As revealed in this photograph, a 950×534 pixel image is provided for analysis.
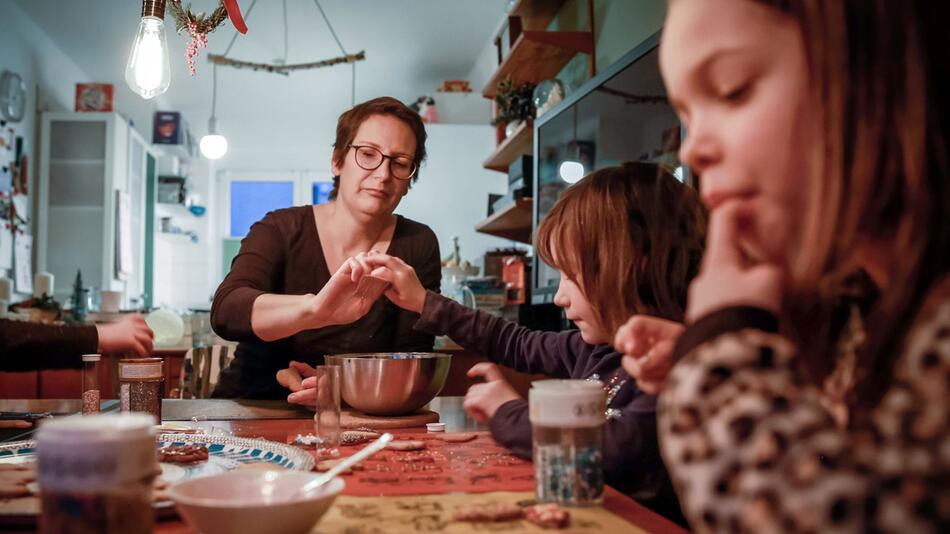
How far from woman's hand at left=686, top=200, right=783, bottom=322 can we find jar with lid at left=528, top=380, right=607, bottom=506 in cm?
21

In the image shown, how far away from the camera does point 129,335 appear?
1.34m

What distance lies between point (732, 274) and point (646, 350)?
0.21 m

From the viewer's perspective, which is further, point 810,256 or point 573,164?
point 573,164

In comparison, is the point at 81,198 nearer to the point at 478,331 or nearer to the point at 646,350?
the point at 478,331

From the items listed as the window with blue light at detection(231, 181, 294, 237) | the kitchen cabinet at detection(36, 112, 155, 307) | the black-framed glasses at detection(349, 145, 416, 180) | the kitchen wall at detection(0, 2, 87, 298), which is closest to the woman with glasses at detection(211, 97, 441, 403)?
the black-framed glasses at detection(349, 145, 416, 180)

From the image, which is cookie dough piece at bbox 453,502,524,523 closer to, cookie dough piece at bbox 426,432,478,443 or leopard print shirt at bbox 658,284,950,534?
leopard print shirt at bbox 658,284,950,534

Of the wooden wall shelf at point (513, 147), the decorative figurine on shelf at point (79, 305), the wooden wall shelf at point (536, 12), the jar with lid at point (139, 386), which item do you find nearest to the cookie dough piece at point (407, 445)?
the jar with lid at point (139, 386)

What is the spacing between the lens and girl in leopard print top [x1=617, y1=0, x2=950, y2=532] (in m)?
0.39

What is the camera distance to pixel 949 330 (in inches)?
16.1

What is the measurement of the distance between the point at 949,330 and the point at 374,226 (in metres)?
1.55

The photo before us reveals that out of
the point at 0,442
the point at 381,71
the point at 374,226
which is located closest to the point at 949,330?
the point at 0,442

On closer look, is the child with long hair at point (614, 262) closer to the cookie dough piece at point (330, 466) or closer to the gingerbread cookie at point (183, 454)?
the cookie dough piece at point (330, 466)

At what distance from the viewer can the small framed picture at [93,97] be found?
5.57 metres

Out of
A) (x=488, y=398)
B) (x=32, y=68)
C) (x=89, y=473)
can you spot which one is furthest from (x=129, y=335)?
(x=32, y=68)
